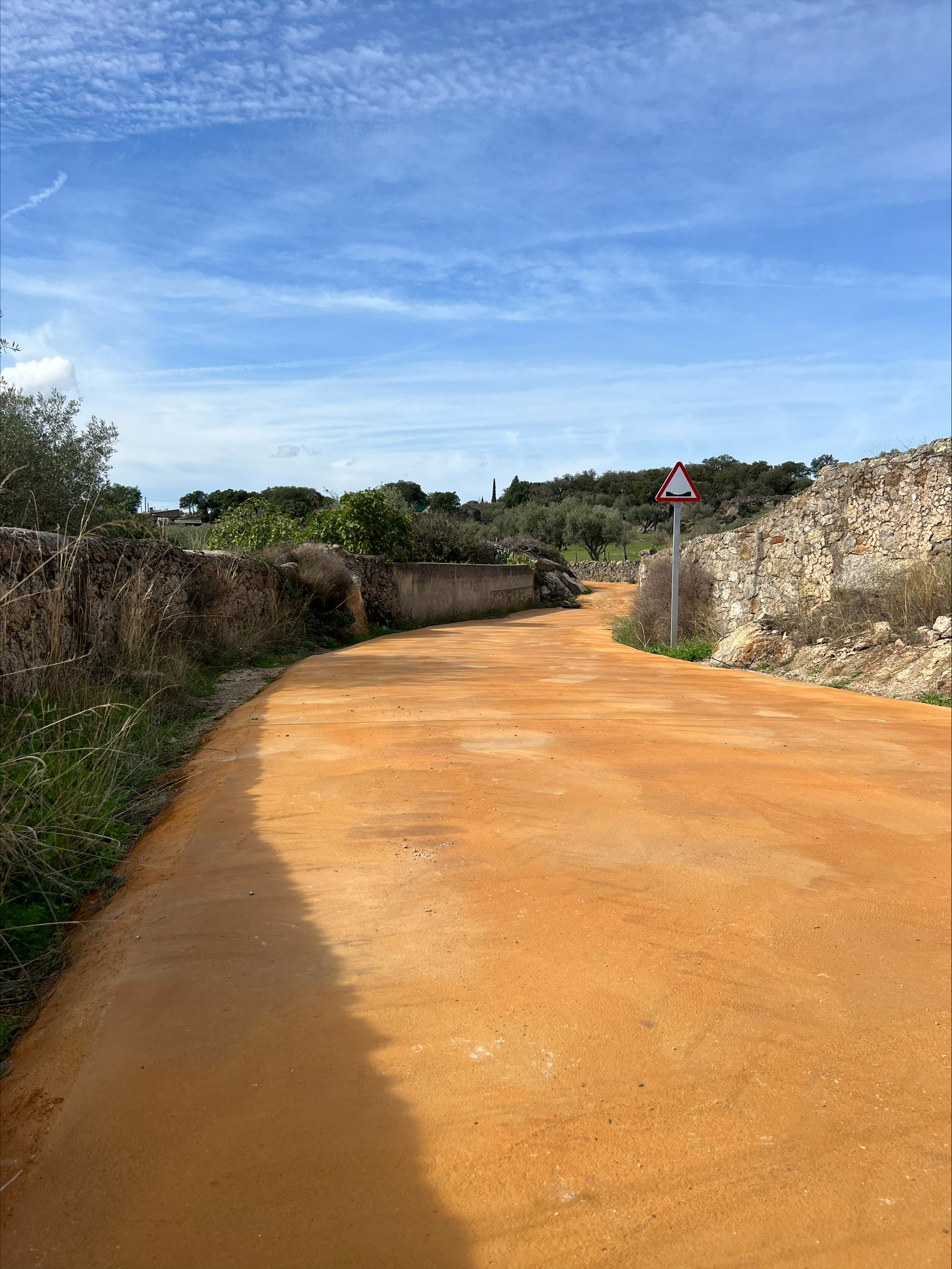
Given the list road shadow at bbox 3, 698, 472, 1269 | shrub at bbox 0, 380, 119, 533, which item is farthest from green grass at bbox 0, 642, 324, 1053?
shrub at bbox 0, 380, 119, 533

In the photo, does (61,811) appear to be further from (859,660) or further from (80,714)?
(859,660)

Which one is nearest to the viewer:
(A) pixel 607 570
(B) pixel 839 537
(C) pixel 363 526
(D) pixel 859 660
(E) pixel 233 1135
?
(E) pixel 233 1135

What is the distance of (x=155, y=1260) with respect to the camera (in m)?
2.07

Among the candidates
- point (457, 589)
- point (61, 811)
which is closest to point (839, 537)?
point (61, 811)

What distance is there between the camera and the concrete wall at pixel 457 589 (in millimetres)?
20516

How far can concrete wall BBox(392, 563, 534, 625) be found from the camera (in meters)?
20.5

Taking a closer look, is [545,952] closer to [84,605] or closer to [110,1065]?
[110,1065]

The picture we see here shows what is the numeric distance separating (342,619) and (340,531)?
4.49m

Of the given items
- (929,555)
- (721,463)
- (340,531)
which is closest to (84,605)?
(929,555)

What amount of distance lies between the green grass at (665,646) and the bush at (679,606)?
0.11ft

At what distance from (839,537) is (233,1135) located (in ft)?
37.4

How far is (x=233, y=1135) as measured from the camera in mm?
2447

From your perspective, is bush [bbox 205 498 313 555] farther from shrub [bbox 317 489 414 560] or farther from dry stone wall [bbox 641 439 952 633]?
dry stone wall [bbox 641 439 952 633]

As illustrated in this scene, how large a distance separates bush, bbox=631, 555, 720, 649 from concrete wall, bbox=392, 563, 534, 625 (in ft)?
20.8
